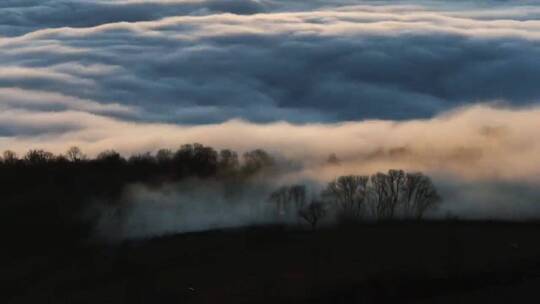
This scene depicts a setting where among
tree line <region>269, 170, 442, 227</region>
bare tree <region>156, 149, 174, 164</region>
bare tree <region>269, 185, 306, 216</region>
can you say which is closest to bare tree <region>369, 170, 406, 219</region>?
tree line <region>269, 170, 442, 227</region>

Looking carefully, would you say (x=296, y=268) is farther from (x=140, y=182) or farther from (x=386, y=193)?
(x=140, y=182)

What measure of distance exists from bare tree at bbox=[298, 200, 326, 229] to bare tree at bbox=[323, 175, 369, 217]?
2.00 metres

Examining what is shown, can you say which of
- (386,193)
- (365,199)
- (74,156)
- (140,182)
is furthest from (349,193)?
(74,156)

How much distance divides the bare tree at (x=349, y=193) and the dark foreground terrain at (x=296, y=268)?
4382 mm

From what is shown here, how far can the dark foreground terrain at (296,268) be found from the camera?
173 feet

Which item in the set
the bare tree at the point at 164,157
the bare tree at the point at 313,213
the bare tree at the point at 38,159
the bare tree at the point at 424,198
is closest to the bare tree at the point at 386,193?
the bare tree at the point at 424,198

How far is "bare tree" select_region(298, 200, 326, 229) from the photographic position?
6625 centimetres

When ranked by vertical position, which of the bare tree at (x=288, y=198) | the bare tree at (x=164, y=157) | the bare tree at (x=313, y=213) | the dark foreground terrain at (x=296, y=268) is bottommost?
the dark foreground terrain at (x=296, y=268)

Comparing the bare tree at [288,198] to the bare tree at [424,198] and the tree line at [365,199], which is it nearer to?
the tree line at [365,199]

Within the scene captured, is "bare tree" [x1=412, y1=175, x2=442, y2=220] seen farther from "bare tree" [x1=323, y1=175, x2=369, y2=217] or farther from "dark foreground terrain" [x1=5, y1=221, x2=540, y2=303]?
"bare tree" [x1=323, y1=175, x2=369, y2=217]

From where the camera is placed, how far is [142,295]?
2057 inches

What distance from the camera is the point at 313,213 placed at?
66.7 metres

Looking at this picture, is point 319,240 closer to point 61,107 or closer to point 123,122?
point 123,122

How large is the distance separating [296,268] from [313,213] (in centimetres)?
1078
